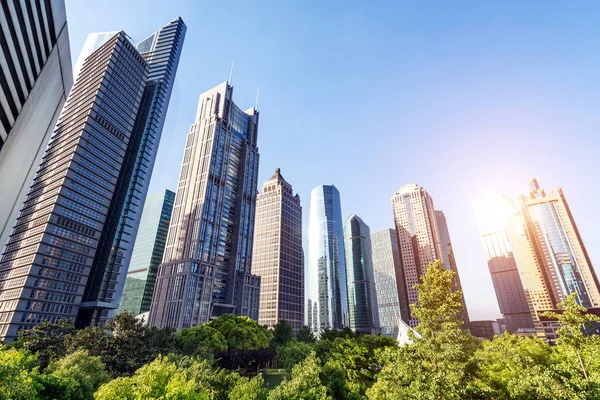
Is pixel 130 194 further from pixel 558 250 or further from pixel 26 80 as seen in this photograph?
pixel 558 250

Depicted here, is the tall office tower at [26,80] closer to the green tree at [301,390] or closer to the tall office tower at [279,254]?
the green tree at [301,390]

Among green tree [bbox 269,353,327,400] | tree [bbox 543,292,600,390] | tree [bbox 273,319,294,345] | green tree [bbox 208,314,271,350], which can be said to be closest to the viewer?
tree [bbox 543,292,600,390]

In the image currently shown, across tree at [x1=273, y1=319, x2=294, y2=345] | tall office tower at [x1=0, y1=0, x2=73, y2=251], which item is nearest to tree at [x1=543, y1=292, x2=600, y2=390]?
tall office tower at [x1=0, y1=0, x2=73, y2=251]

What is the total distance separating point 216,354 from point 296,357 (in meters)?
15.5

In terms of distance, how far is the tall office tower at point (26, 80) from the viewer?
8.62m

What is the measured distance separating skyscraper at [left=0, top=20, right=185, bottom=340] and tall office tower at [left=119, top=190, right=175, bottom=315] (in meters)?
64.1

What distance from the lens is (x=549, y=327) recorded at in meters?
137

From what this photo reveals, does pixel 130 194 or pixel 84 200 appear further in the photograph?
pixel 130 194

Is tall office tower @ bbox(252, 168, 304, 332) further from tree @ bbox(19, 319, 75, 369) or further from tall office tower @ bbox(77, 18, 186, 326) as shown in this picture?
tree @ bbox(19, 319, 75, 369)

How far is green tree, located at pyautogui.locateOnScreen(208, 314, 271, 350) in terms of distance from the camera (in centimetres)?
6506

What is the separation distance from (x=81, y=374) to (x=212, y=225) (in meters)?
102

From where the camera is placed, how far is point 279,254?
153 m

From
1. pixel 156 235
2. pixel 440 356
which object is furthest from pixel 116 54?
pixel 440 356

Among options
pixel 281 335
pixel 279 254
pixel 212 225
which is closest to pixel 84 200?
pixel 212 225
